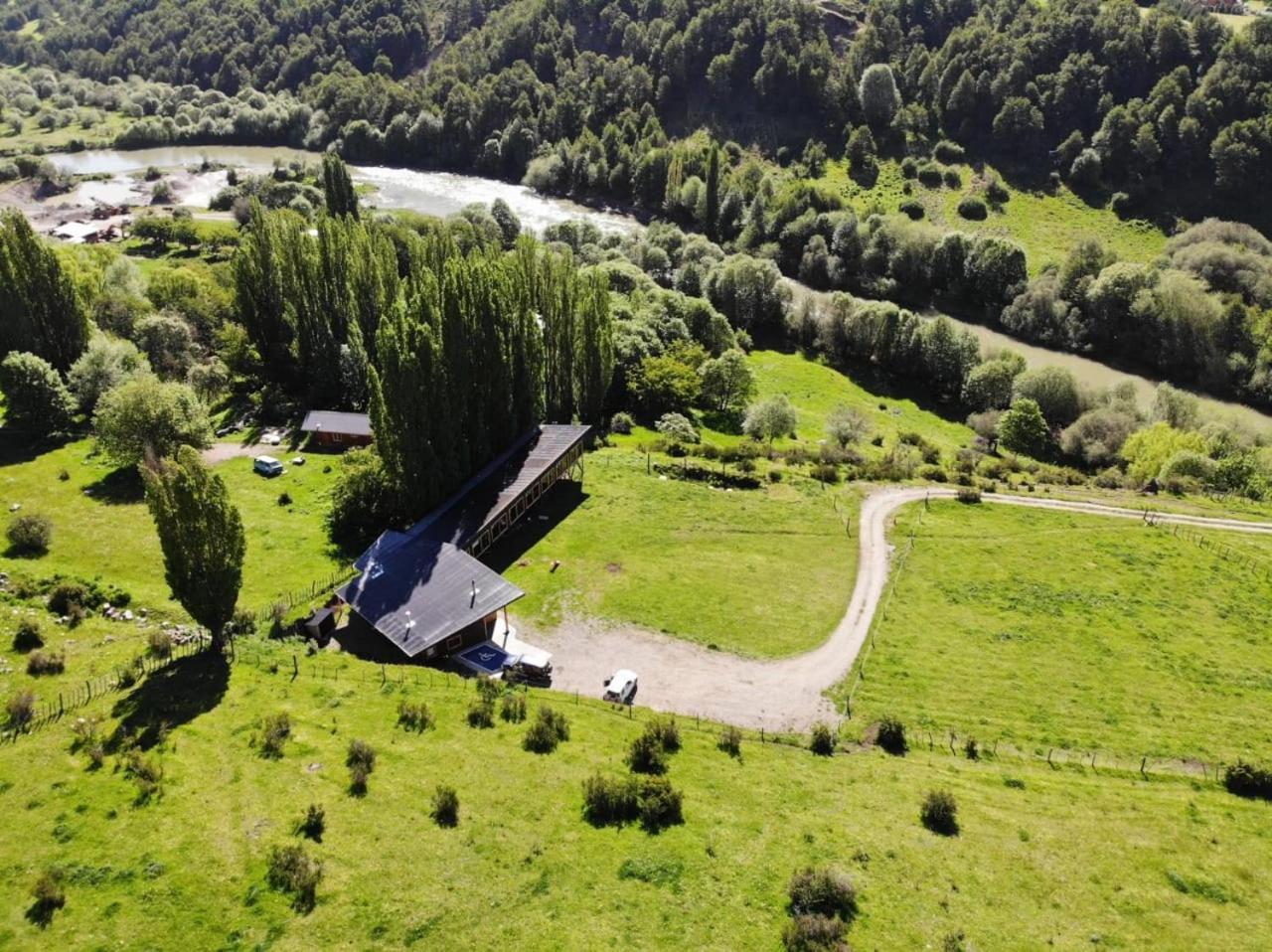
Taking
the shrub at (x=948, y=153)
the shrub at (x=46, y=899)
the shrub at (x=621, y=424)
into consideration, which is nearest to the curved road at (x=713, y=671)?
the shrub at (x=46, y=899)

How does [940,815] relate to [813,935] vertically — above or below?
below

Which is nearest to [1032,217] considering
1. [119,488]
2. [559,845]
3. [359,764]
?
[119,488]

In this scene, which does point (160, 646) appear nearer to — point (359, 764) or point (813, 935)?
point (359, 764)

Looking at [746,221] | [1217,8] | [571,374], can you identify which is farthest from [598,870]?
[1217,8]

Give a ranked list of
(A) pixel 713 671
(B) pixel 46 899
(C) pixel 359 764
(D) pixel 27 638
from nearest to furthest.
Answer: (B) pixel 46 899 → (C) pixel 359 764 → (D) pixel 27 638 → (A) pixel 713 671

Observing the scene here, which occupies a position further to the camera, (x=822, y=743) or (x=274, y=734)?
(x=822, y=743)
